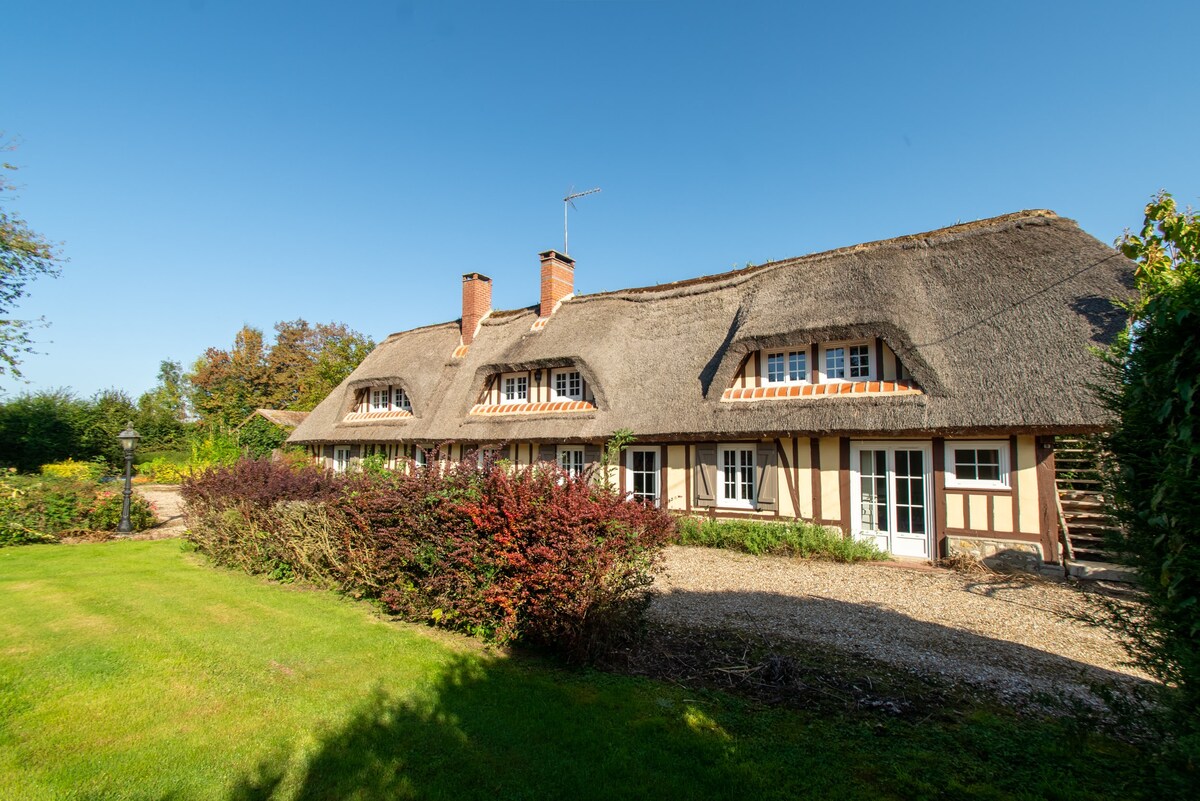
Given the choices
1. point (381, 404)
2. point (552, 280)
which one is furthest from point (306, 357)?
point (552, 280)

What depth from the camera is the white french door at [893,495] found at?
1034 centimetres

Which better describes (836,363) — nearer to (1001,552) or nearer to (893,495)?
(893,495)

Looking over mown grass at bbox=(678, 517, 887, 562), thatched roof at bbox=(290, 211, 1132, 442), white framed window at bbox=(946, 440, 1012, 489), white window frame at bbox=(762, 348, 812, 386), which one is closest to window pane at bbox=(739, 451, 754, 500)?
mown grass at bbox=(678, 517, 887, 562)

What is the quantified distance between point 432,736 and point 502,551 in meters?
1.63

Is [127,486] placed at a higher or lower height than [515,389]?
lower

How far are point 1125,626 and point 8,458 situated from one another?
34.5 m

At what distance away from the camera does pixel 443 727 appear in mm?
3912

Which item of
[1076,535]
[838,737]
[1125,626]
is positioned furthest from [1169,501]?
[1076,535]

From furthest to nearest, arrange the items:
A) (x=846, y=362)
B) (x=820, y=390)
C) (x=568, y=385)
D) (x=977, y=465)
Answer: (x=568, y=385) < (x=846, y=362) < (x=820, y=390) < (x=977, y=465)

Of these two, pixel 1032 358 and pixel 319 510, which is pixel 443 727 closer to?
pixel 319 510

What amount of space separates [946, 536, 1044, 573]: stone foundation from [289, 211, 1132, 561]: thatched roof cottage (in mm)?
40

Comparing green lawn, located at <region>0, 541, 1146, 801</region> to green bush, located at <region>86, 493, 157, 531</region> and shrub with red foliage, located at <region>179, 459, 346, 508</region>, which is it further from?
green bush, located at <region>86, 493, 157, 531</region>

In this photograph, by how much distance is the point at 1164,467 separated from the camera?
2863mm

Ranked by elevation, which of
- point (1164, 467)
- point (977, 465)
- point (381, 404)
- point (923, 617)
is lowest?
point (923, 617)
